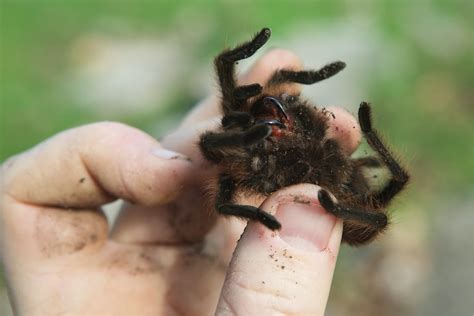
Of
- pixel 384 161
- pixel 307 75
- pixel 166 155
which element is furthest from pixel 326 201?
pixel 166 155

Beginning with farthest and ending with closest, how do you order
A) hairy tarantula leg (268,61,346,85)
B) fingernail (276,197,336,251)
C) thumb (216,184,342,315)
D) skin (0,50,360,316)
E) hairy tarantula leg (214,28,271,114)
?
skin (0,50,360,316) → hairy tarantula leg (268,61,346,85) → hairy tarantula leg (214,28,271,114) → fingernail (276,197,336,251) → thumb (216,184,342,315)

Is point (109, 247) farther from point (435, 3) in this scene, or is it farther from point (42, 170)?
point (435, 3)

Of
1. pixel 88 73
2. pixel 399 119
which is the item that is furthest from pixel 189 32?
pixel 399 119

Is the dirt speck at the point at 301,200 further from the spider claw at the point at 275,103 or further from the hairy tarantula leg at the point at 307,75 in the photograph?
the hairy tarantula leg at the point at 307,75

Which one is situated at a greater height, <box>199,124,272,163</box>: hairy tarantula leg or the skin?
<box>199,124,272,163</box>: hairy tarantula leg

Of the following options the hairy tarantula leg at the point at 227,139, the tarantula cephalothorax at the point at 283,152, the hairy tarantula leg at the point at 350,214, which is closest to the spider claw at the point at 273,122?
the tarantula cephalothorax at the point at 283,152

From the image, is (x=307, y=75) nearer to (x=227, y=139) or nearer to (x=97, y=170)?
(x=227, y=139)

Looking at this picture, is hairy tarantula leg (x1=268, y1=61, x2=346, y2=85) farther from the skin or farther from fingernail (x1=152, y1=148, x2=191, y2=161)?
fingernail (x1=152, y1=148, x2=191, y2=161)

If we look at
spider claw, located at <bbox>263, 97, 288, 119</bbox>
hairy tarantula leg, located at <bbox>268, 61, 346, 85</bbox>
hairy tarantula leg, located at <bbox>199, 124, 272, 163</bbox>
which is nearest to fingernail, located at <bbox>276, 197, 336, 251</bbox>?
hairy tarantula leg, located at <bbox>199, 124, 272, 163</bbox>

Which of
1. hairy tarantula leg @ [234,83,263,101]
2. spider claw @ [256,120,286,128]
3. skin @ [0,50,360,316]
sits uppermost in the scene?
hairy tarantula leg @ [234,83,263,101]
